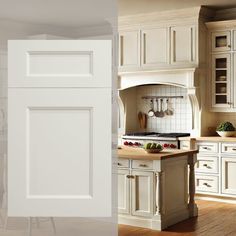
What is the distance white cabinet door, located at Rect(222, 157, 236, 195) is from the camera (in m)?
6.36

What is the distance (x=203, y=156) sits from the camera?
6594 mm

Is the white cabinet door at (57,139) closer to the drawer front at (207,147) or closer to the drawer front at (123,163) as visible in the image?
the drawer front at (123,163)

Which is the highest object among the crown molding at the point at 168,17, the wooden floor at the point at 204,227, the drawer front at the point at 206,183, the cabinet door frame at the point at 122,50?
the crown molding at the point at 168,17

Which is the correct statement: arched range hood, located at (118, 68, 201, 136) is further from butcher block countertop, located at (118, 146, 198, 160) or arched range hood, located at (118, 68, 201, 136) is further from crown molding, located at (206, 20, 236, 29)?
butcher block countertop, located at (118, 146, 198, 160)

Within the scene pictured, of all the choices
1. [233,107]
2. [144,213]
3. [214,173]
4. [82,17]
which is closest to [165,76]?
[233,107]

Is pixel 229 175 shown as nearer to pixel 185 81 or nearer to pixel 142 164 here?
pixel 185 81

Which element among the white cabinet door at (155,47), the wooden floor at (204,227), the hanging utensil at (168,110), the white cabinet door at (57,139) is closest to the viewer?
the white cabinet door at (57,139)

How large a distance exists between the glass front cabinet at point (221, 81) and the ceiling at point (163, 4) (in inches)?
25.1

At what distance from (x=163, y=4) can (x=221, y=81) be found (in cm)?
124

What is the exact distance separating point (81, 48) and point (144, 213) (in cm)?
263

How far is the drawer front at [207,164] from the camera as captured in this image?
649 cm

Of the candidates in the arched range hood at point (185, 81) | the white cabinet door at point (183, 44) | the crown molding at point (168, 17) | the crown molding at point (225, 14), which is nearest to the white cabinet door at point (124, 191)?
the arched range hood at point (185, 81)

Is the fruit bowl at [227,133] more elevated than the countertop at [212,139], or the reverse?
the fruit bowl at [227,133]

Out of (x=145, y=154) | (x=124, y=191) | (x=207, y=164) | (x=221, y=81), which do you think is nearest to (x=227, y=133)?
(x=207, y=164)
